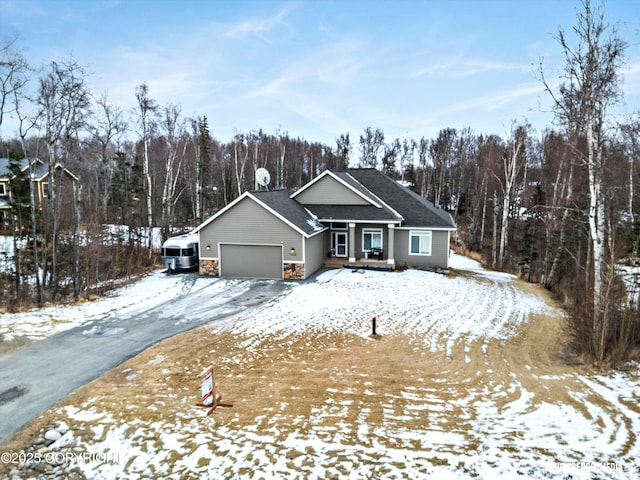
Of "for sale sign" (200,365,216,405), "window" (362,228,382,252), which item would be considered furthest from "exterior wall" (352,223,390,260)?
"for sale sign" (200,365,216,405)

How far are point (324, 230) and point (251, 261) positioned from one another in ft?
15.4

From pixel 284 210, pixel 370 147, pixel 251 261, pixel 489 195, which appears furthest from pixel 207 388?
pixel 370 147

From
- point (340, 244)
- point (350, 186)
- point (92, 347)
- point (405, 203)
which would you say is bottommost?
point (92, 347)

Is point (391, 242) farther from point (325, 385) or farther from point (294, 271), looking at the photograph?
point (325, 385)

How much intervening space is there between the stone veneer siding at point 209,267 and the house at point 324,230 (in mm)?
48

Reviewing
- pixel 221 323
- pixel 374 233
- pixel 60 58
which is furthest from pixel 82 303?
pixel 374 233

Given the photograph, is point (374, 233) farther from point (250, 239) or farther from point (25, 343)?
point (25, 343)

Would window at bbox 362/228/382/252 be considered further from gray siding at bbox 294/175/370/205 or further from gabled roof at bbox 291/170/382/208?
gray siding at bbox 294/175/370/205

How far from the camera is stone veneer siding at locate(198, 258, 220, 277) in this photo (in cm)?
1827

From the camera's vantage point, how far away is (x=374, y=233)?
808 inches

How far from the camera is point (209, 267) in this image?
18328mm

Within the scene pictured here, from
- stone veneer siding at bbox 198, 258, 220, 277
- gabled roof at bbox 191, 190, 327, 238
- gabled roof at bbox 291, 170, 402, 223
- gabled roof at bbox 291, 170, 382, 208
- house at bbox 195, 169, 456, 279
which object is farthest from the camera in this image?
gabled roof at bbox 291, 170, 382, 208

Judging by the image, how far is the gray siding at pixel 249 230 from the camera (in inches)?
688

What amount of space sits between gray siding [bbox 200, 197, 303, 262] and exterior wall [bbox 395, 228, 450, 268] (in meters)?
6.12
